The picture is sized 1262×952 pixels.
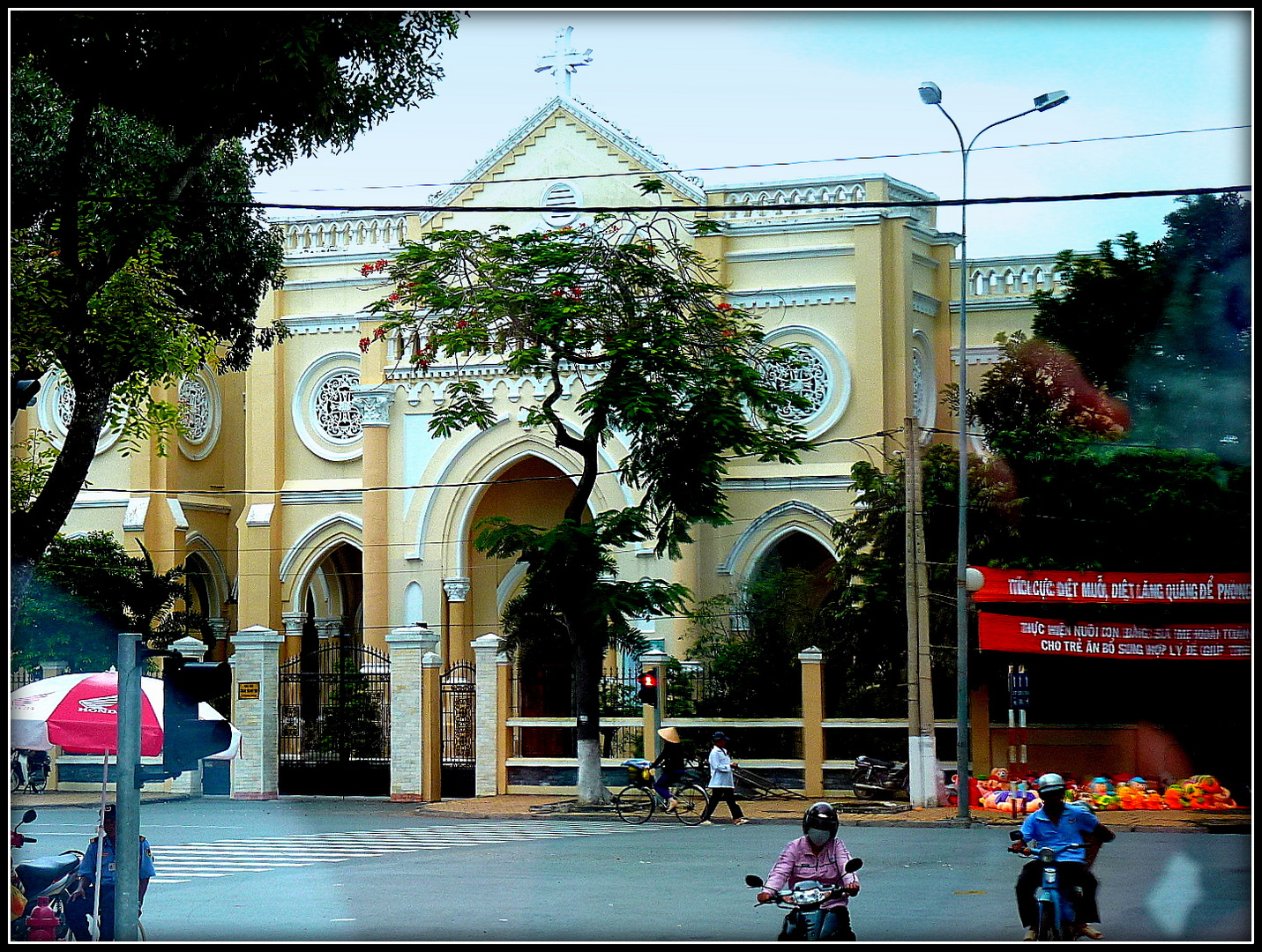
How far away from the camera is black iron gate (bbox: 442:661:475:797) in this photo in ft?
77.6

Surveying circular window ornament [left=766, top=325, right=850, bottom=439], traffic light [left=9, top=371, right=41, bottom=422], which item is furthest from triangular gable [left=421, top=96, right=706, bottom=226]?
traffic light [left=9, top=371, right=41, bottom=422]

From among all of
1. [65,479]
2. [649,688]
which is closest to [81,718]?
[65,479]

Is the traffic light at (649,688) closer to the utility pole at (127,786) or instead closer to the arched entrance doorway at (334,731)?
the arched entrance doorway at (334,731)

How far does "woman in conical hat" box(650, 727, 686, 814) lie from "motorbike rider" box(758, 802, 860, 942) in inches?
476

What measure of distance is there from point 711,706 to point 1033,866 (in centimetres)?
1484

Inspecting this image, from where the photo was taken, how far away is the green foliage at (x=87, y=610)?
2708 centimetres

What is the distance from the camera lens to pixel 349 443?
31.4 meters

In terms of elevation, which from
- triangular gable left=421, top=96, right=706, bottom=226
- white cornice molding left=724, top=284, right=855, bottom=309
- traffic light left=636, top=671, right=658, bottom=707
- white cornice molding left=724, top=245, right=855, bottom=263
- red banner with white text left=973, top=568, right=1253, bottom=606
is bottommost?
traffic light left=636, top=671, right=658, bottom=707

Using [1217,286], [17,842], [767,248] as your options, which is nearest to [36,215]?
[17,842]

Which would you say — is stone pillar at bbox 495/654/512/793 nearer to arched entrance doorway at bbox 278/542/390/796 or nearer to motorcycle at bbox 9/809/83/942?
arched entrance doorway at bbox 278/542/390/796

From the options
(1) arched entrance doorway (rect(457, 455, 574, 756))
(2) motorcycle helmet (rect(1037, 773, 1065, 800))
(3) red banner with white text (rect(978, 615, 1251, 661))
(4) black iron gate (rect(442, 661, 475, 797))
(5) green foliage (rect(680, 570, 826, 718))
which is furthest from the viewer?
(1) arched entrance doorway (rect(457, 455, 574, 756))

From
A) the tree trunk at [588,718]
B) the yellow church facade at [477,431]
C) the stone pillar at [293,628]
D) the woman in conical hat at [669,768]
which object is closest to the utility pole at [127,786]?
the woman in conical hat at [669,768]

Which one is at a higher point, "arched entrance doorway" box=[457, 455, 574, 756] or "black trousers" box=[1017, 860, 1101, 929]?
"arched entrance doorway" box=[457, 455, 574, 756]

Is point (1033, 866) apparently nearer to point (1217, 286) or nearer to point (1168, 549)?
point (1217, 286)
